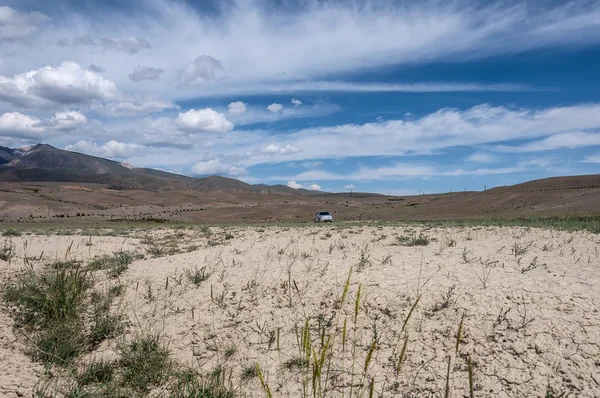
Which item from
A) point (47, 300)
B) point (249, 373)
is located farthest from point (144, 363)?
point (47, 300)

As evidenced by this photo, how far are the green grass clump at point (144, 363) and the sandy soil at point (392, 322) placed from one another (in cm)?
32

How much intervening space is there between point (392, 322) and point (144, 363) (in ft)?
10.2

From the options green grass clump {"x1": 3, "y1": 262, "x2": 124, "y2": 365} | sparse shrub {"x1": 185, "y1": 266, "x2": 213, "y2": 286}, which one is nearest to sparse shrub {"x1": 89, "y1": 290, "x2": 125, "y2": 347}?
green grass clump {"x1": 3, "y1": 262, "x2": 124, "y2": 365}

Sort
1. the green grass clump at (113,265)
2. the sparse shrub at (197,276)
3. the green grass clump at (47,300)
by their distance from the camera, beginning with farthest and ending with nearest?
the green grass clump at (113,265) < the sparse shrub at (197,276) < the green grass clump at (47,300)

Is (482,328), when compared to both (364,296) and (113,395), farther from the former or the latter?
(113,395)

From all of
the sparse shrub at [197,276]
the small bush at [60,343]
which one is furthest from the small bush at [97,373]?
the sparse shrub at [197,276]

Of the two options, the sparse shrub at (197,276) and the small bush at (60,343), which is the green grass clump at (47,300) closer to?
the small bush at (60,343)

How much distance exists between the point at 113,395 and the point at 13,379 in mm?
977

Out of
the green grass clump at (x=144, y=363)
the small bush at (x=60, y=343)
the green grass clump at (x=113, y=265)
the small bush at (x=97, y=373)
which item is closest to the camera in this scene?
the small bush at (x=97, y=373)

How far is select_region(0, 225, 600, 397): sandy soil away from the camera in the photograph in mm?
3932

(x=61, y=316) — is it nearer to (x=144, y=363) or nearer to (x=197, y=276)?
(x=144, y=363)

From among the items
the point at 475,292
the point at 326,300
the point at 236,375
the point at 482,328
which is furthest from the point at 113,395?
the point at 475,292

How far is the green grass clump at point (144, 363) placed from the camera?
167 inches

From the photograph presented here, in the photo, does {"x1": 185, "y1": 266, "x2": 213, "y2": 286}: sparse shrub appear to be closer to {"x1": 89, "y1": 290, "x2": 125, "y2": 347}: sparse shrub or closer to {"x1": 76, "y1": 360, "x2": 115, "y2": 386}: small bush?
{"x1": 89, "y1": 290, "x2": 125, "y2": 347}: sparse shrub
